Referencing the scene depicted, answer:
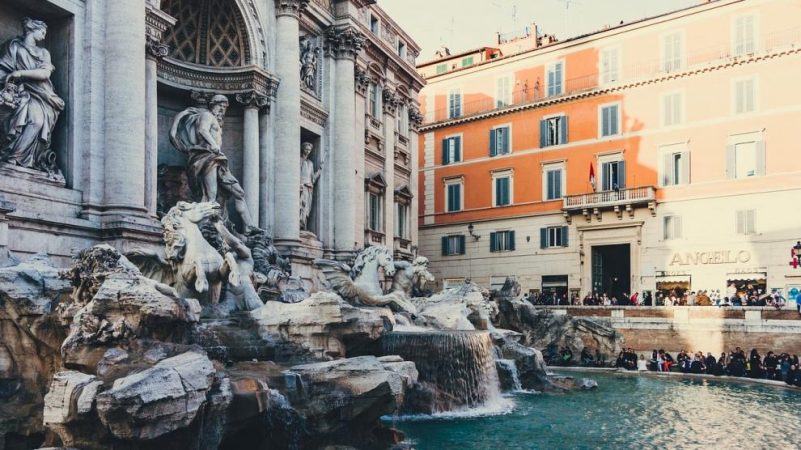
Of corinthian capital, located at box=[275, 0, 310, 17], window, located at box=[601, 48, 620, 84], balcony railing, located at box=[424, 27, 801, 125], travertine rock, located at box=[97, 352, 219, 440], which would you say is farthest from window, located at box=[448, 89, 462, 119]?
travertine rock, located at box=[97, 352, 219, 440]

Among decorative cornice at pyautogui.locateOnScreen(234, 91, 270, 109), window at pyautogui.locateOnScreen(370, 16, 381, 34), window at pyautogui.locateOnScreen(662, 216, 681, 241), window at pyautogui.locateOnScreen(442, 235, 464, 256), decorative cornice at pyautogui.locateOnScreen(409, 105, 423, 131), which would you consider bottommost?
window at pyautogui.locateOnScreen(442, 235, 464, 256)

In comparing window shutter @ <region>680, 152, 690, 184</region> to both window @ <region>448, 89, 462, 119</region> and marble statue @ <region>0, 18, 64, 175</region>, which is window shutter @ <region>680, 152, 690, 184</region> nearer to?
window @ <region>448, 89, 462, 119</region>

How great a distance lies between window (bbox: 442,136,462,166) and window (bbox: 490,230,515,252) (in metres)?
4.39

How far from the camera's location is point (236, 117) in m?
20.5

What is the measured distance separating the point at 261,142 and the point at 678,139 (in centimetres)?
1842

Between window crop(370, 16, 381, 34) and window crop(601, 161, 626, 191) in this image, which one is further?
window crop(601, 161, 626, 191)

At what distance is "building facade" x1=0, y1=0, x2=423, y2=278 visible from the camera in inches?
549

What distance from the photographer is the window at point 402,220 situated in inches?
1224

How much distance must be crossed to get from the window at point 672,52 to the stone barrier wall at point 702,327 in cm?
1109

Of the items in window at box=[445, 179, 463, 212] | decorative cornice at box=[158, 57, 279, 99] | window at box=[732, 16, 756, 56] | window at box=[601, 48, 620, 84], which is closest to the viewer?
decorative cornice at box=[158, 57, 279, 99]

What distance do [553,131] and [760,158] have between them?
909 centimetres

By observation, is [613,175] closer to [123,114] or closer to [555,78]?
[555,78]

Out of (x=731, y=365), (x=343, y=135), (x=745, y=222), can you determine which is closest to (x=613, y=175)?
(x=745, y=222)

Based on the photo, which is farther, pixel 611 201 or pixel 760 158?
pixel 611 201
